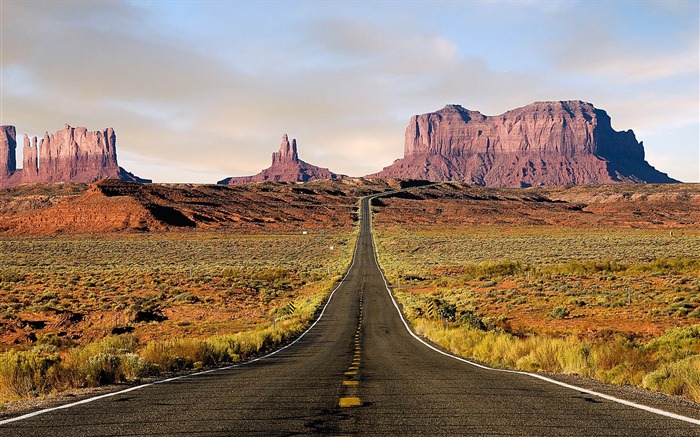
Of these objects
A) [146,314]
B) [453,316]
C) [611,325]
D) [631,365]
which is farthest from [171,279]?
[631,365]

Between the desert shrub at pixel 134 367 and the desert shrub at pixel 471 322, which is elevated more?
the desert shrub at pixel 134 367

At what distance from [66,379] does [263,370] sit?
4327mm

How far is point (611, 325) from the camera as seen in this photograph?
26.1 metres

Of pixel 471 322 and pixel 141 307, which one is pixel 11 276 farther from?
pixel 471 322

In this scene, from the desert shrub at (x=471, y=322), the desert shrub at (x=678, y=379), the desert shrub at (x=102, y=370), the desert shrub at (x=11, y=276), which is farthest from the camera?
the desert shrub at (x=11, y=276)

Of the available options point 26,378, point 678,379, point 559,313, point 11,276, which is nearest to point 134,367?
point 26,378

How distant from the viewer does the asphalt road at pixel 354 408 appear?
621 centimetres

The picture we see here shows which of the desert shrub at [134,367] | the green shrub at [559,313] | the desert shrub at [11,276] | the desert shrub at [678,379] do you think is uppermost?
the desert shrub at [678,379]

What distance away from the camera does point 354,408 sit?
7559 millimetres

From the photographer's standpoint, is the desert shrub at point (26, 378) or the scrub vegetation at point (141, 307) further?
the scrub vegetation at point (141, 307)

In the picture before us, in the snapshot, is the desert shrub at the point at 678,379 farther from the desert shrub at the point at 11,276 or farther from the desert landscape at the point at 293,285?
the desert shrub at the point at 11,276

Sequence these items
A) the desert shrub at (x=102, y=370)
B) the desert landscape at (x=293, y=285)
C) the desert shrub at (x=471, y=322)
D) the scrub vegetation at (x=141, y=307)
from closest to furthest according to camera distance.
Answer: the desert shrub at (x=102, y=370) < the scrub vegetation at (x=141, y=307) < the desert landscape at (x=293, y=285) < the desert shrub at (x=471, y=322)

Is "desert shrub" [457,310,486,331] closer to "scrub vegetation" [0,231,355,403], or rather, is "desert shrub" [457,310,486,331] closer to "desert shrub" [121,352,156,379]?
"scrub vegetation" [0,231,355,403]

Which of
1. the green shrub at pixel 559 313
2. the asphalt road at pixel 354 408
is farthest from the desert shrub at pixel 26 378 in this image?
the green shrub at pixel 559 313
